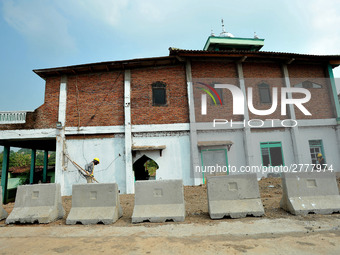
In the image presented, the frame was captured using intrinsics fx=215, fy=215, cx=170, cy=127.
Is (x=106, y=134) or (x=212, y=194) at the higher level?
(x=106, y=134)

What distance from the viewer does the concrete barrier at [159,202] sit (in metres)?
5.02

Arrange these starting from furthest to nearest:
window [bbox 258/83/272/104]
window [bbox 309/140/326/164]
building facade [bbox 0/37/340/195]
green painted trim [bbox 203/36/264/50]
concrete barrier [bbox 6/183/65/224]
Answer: green painted trim [bbox 203/36/264/50]
window [bbox 258/83/272/104]
window [bbox 309/140/326/164]
building facade [bbox 0/37/340/195]
concrete barrier [bbox 6/183/65/224]

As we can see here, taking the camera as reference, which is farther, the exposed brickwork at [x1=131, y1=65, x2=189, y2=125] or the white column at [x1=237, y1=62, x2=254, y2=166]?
the exposed brickwork at [x1=131, y1=65, x2=189, y2=125]

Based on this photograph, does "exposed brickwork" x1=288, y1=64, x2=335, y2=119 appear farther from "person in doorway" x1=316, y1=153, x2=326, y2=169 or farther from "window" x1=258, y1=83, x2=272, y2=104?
"person in doorway" x1=316, y1=153, x2=326, y2=169

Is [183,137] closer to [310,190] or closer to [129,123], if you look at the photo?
[129,123]

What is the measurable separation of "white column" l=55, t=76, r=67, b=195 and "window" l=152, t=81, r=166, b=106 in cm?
497

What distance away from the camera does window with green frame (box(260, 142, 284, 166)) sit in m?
12.0

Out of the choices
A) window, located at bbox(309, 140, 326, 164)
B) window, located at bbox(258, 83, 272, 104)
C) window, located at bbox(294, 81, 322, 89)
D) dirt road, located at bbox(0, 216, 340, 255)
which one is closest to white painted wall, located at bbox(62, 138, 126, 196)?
dirt road, located at bbox(0, 216, 340, 255)

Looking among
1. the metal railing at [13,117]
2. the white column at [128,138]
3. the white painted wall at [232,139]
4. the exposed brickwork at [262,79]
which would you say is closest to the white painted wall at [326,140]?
the exposed brickwork at [262,79]

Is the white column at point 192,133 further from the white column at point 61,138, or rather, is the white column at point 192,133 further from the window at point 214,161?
the white column at point 61,138

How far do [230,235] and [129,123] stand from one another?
866 centimetres

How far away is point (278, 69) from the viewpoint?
13.0 metres

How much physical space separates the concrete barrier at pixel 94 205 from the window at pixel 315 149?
11.7 m

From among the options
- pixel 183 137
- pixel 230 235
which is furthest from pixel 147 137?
pixel 230 235
